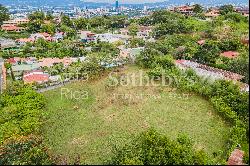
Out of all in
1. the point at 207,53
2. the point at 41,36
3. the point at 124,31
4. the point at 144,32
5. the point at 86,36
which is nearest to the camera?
the point at 207,53

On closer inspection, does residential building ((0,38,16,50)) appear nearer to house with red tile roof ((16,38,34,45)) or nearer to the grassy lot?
house with red tile roof ((16,38,34,45))

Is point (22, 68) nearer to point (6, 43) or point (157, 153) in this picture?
point (6, 43)

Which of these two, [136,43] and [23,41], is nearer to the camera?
[136,43]

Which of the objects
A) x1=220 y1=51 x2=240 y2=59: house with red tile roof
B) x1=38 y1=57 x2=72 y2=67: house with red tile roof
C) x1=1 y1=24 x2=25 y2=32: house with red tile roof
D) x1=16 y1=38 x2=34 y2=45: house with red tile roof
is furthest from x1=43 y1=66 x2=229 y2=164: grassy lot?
x1=1 y1=24 x2=25 y2=32: house with red tile roof

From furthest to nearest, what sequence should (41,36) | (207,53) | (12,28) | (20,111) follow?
(12,28) → (41,36) → (207,53) → (20,111)

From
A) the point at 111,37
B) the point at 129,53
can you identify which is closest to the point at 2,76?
the point at 129,53

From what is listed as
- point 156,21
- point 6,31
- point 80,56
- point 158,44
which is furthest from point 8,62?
point 156,21
